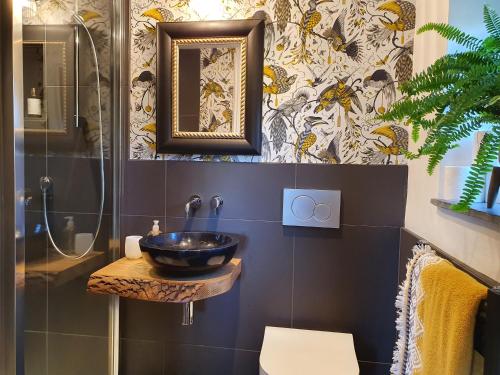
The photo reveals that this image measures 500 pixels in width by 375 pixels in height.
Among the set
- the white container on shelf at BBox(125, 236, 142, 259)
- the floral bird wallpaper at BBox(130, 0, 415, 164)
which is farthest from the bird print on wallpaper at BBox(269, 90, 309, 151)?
the white container on shelf at BBox(125, 236, 142, 259)

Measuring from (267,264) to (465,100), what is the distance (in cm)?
125

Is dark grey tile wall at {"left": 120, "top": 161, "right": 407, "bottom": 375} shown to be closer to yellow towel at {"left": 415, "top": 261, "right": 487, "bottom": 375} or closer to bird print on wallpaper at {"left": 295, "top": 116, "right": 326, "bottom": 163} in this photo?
bird print on wallpaper at {"left": 295, "top": 116, "right": 326, "bottom": 163}

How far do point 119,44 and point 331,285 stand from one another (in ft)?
5.49

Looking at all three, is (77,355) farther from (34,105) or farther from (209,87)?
(209,87)

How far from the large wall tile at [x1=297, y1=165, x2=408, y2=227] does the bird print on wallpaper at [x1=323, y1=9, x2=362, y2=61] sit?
56cm

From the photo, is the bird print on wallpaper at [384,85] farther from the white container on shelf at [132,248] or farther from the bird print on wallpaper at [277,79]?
the white container on shelf at [132,248]

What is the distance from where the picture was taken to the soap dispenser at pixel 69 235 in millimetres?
1673

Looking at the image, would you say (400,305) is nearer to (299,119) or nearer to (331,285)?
(331,285)

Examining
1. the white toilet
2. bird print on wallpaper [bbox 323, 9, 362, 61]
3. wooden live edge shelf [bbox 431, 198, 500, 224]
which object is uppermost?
bird print on wallpaper [bbox 323, 9, 362, 61]

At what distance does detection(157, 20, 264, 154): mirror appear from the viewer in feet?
5.50

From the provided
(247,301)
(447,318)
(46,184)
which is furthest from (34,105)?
(447,318)

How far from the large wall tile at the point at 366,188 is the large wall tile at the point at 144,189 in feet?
2.51

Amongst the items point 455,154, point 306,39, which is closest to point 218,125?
point 306,39

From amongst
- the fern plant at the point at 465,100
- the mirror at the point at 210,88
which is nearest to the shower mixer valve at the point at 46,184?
the mirror at the point at 210,88
